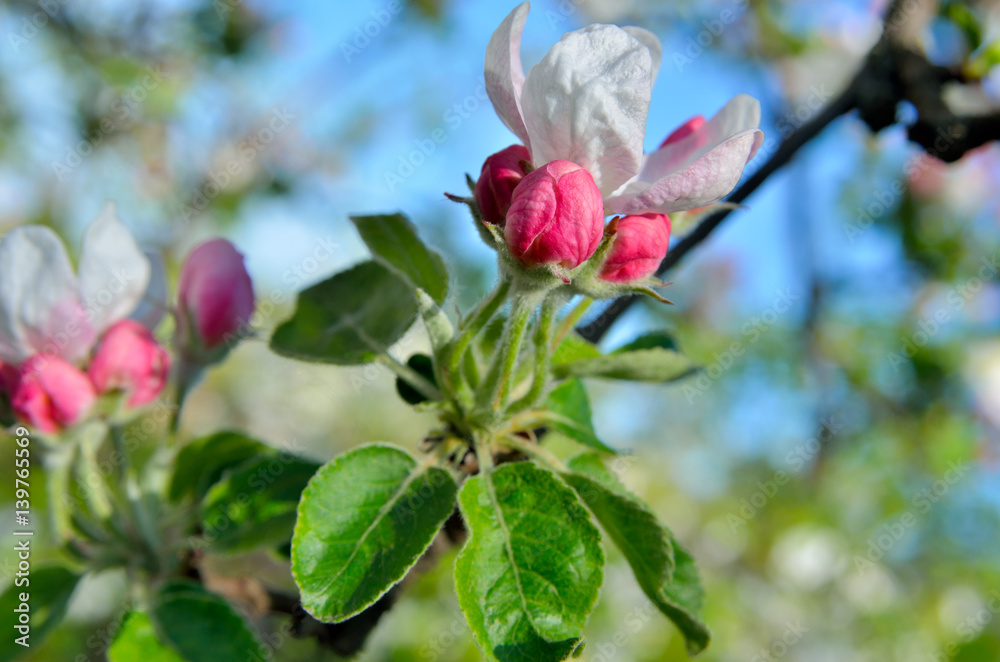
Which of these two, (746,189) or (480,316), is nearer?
(480,316)

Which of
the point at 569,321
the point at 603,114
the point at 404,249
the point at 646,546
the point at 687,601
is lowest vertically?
the point at 687,601

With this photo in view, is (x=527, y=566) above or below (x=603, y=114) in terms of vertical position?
below

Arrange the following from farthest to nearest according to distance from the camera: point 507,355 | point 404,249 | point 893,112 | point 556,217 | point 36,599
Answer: point 893,112, point 36,599, point 404,249, point 507,355, point 556,217

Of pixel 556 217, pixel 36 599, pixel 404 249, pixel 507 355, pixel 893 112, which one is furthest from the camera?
pixel 893 112

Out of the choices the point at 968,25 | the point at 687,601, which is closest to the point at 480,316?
the point at 687,601

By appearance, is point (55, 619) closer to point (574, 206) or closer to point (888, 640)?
point (574, 206)

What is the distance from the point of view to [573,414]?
764mm

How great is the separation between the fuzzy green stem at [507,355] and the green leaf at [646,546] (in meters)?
0.10

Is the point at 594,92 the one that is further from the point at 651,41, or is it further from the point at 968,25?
the point at 968,25

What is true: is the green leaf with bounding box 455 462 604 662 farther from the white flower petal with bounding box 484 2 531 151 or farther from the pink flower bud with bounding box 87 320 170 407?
the pink flower bud with bounding box 87 320 170 407

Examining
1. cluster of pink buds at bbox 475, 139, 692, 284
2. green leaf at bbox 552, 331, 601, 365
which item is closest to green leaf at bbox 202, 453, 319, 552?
green leaf at bbox 552, 331, 601, 365

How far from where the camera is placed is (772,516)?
309 cm

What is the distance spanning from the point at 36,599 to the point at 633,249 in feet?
2.59

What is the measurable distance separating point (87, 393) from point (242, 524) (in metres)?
0.22
